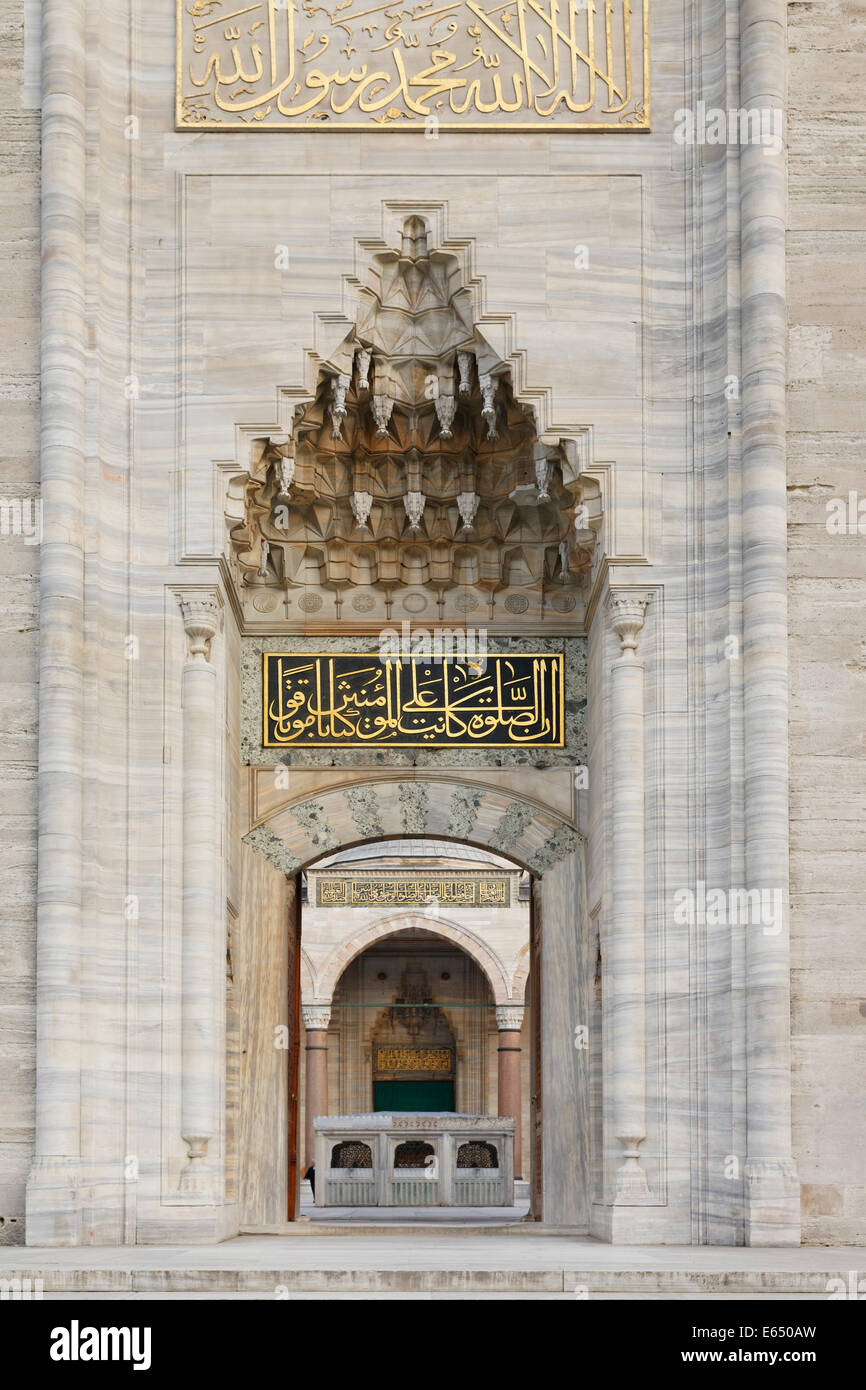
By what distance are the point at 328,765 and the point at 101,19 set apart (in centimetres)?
318

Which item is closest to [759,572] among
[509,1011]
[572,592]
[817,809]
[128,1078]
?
[817,809]

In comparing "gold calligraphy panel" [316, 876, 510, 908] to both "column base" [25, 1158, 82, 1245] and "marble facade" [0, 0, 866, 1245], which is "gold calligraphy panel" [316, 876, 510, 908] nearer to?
"marble facade" [0, 0, 866, 1245]

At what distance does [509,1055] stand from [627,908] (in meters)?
11.6

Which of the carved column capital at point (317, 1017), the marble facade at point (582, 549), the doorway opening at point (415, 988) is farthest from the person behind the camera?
the carved column capital at point (317, 1017)

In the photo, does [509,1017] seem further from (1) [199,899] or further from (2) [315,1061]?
(1) [199,899]

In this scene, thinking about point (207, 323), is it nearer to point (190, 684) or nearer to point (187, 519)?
point (187, 519)

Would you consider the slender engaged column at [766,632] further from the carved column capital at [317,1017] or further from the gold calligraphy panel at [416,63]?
the carved column capital at [317,1017]

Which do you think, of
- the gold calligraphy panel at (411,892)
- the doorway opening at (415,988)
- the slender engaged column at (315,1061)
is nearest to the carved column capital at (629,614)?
the doorway opening at (415,988)

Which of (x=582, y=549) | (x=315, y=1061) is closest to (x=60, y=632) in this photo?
(x=582, y=549)

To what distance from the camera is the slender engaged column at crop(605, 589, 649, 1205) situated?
6.77 meters

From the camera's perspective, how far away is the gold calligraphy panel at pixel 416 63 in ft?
24.2

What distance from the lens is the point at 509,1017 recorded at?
1830 cm

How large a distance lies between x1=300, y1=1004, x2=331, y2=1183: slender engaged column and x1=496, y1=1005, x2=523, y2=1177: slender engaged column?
1.66 m

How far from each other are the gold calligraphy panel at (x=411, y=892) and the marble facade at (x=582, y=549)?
9.36 m
